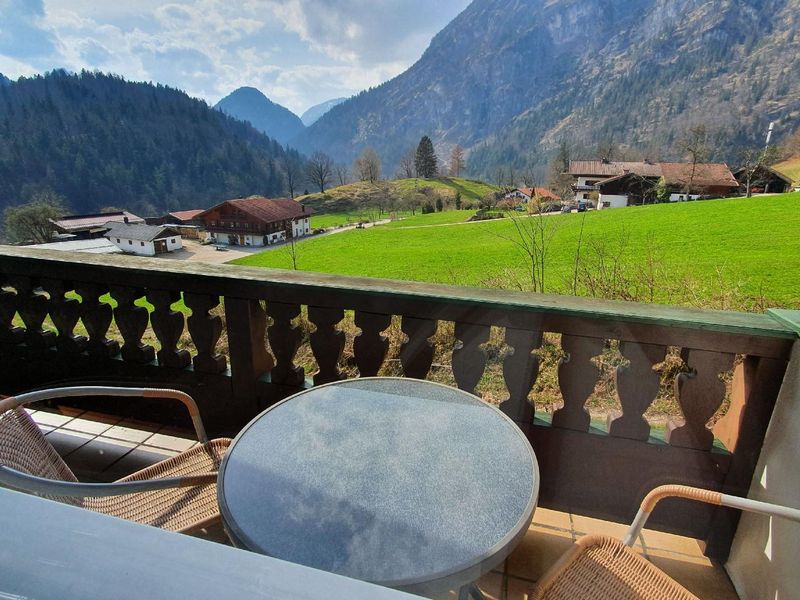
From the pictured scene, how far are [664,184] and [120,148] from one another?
285 ft

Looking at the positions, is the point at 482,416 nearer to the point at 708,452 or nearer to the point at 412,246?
the point at 708,452

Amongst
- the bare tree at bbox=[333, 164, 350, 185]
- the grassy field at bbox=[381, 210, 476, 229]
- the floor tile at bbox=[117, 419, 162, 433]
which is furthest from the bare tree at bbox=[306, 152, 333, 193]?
the floor tile at bbox=[117, 419, 162, 433]

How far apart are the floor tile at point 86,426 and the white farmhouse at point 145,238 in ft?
25.8

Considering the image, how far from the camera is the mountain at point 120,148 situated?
209 ft

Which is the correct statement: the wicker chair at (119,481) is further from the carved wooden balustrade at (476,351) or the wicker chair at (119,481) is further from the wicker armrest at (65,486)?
the carved wooden balustrade at (476,351)

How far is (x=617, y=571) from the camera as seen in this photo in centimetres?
115

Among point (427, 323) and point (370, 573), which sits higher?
point (427, 323)

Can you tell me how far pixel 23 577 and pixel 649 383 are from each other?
5.77 feet

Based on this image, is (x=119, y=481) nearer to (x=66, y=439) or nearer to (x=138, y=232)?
(x=66, y=439)

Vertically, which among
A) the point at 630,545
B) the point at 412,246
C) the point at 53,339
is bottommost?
the point at 412,246

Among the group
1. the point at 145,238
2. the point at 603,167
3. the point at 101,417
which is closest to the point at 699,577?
the point at 101,417

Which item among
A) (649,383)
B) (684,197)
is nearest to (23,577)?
(649,383)

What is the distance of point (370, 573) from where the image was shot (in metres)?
0.84

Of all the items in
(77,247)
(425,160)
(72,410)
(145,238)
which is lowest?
(145,238)
